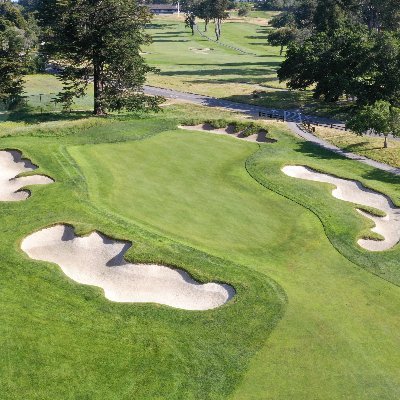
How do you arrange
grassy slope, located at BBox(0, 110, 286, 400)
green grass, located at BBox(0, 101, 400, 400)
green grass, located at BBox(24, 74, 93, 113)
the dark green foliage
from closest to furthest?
1. grassy slope, located at BBox(0, 110, 286, 400)
2. green grass, located at BBox(0, 101, 400, 400)
3. the dark green foliage
4. green grass, located at BBox(24, 74, 93, 113)

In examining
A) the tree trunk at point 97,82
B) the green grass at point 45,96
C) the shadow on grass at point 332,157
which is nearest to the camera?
the shadow on grass at point 332,157

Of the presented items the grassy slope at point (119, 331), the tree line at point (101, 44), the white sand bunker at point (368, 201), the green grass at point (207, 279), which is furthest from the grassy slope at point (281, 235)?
the tree line at point (101, 44)

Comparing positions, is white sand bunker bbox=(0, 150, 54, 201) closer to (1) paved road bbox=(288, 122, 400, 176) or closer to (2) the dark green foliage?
(1) paved road bbox=(288, 122, 400, 176)

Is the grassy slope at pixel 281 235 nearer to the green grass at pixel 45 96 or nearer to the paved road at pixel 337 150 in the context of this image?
the paved road at pixel 337 150

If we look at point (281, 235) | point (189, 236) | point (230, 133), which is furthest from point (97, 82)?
point (281, 235)

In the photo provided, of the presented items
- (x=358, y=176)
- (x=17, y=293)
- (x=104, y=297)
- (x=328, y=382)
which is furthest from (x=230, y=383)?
(x=358, y=176)

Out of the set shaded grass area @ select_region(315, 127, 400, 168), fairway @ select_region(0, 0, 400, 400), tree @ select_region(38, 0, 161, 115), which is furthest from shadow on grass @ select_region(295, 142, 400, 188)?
tree @ select_region(38, 0, 161, 115)
